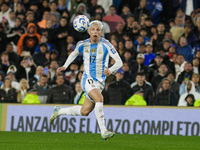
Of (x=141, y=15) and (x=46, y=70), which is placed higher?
(x=141, y=15)

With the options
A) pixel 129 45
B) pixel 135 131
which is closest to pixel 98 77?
pixel 135 131

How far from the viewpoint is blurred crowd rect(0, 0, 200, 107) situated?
15.2 meters

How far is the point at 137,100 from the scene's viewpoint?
48.6ft

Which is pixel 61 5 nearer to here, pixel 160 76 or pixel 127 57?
pixel 127 57

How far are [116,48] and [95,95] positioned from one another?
7.35 meters

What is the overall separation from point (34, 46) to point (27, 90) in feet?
8.81

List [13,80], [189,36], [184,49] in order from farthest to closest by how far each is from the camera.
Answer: [189,36], [184,49], [13,80]

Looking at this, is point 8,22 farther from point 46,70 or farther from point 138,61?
point 138,61

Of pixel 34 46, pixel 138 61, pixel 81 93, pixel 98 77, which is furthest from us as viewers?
pixel 34 46

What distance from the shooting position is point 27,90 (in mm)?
15953

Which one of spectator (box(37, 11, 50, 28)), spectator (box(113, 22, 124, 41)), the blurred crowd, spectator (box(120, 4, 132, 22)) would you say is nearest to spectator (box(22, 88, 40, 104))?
the blurred crowd

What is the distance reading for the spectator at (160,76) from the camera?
15828mm

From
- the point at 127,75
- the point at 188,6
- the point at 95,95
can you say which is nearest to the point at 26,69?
the point at 127,75

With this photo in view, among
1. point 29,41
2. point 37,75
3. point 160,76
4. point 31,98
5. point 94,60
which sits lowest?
point 31,98
